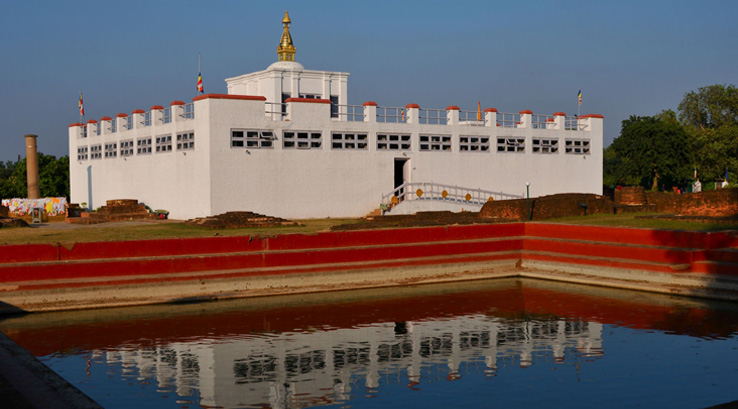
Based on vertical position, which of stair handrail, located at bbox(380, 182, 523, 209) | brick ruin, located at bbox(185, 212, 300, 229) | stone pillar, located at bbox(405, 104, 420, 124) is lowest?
brick ruin, located at bbox(185, 212, 300, 229)

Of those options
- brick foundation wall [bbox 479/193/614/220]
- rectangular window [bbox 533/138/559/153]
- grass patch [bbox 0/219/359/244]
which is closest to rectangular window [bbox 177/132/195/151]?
grass patch [bbox 0/219/359/244]

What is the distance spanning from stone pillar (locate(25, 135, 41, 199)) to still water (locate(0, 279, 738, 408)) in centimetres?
3610

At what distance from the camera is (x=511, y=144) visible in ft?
165

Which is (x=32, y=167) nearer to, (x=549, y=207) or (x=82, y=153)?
(x=82, y=153)

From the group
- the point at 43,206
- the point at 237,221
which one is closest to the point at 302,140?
the point at 237,221

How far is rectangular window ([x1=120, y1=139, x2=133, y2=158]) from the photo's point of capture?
47.8 metres

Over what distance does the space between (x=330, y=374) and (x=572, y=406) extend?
5.31 meters

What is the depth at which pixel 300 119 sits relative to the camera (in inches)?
1633

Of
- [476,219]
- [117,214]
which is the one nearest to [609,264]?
[476,219]

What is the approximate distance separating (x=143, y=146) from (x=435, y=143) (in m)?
17.1

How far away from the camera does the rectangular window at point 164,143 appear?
141 feet

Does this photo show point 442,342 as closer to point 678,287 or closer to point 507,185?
point 678,287

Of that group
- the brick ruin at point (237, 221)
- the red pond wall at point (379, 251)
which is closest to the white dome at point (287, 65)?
the brick ruin at point (237, 221)

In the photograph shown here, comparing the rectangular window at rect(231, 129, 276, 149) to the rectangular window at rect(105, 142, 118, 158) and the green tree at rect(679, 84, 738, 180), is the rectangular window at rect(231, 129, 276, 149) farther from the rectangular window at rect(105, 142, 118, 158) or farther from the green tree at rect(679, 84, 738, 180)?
the green tree at rect(679, 84, 738, 180)
